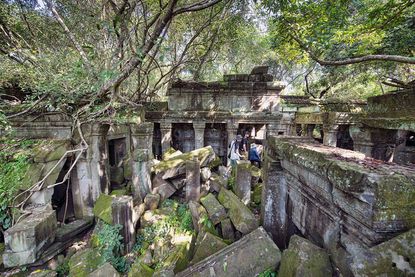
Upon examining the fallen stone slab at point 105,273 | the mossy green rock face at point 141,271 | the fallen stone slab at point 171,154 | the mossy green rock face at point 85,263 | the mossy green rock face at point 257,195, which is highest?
the fallen stone slab at point 171,154

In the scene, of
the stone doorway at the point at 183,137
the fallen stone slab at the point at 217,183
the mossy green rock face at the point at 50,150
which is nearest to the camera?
the mossy green rock face at the point at 50,150

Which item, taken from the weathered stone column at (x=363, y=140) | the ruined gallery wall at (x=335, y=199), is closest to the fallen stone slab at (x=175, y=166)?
the ruined gallery wall at (x=335, y=199)

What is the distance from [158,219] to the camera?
150 inches

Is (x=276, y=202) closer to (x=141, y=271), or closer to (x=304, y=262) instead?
(x=304, y=262)

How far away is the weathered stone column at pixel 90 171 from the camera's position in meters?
5.01

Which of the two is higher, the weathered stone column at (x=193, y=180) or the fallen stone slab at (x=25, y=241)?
the weathered stone column at (x=193, y=180)

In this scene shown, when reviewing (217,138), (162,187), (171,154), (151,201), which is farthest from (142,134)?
(217,138)

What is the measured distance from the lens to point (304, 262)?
1477 millimetres

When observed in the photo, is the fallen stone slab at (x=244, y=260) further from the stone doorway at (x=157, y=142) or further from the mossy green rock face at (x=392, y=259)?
the stone doorway at (x=157, y=142)

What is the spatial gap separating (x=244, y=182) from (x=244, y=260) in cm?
203

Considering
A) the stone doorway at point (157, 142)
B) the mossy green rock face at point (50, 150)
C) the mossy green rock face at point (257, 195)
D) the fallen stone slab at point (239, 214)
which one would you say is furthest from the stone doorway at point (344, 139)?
the mossy green rock face at point (50, 150)

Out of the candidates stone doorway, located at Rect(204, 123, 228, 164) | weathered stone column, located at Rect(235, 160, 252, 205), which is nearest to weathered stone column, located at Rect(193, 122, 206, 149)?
stone doorway, located at Rect(204, 123, 228, 164)

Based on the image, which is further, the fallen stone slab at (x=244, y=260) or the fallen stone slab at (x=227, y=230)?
the fallen stone slab at (x=227, y=230)

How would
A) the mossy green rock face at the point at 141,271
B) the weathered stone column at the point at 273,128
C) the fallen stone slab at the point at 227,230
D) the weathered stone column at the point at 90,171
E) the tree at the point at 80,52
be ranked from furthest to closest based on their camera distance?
the weathered stone column at the point at 273,128, the weathered stone column at the point at 90,171, the tree at the point at 80,52, the fallen stone slab at the point at 227,230, the mossy green rock face at the point at 141,271
